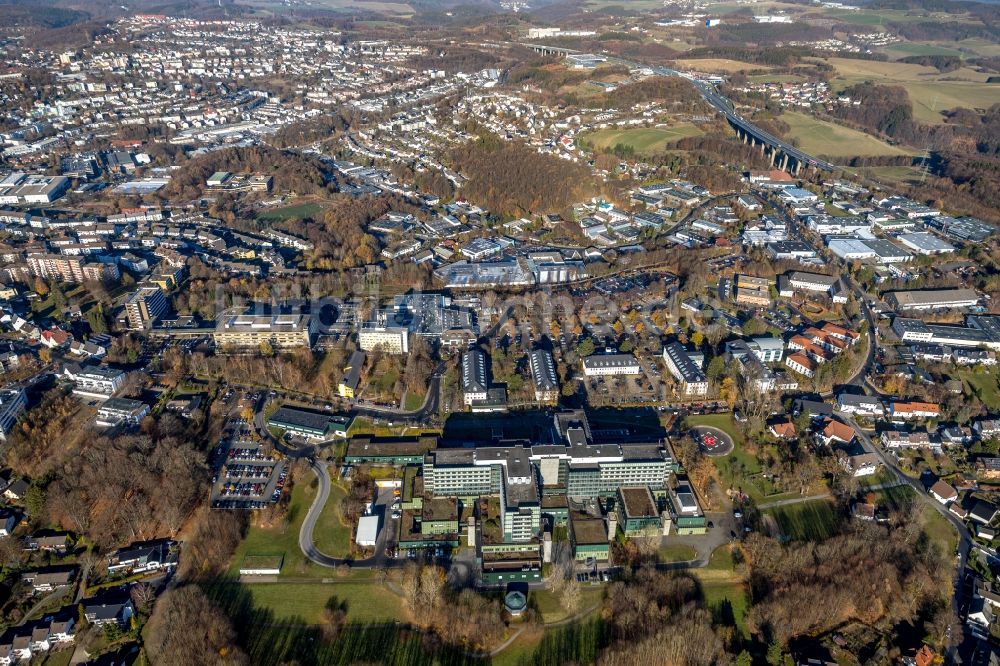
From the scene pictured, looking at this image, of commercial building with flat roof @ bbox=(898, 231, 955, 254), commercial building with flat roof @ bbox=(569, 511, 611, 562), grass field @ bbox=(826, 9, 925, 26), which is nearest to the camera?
commercial building with flat roof @ bbox=(569, 511, 611, 562)

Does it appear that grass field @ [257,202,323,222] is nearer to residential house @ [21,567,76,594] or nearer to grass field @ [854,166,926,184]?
residential house @ [21,567,76,594]

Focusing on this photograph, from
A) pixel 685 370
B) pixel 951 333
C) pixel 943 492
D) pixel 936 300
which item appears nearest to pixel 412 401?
pixel 685 370

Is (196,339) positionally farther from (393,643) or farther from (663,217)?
(663,217)

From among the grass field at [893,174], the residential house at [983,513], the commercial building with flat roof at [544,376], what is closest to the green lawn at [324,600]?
the commercial building with flat roof at [544,376]

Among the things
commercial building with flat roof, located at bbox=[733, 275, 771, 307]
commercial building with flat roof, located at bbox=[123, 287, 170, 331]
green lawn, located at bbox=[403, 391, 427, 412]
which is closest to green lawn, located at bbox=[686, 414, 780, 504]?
commercial building with flat roof, located at bbox=[733, 275, 771, 307]

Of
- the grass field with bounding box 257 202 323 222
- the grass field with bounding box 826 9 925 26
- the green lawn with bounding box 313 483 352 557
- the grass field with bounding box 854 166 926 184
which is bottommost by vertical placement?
the green lawn with bounding box 313 483 352 557

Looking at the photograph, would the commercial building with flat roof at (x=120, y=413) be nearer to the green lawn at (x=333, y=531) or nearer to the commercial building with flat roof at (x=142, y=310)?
the commercial building with flat roof at (x=142, y=310)

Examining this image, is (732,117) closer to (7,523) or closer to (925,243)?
(925,243)
